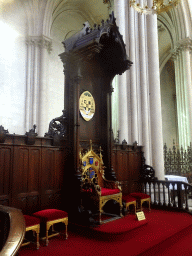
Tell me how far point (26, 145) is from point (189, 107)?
10.6 metres

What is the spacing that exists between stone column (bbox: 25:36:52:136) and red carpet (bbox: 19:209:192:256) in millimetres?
7359

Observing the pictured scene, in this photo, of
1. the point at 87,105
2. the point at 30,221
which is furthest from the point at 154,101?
the point at 30,221

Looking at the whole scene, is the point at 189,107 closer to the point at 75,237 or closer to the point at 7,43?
the point at 7,43

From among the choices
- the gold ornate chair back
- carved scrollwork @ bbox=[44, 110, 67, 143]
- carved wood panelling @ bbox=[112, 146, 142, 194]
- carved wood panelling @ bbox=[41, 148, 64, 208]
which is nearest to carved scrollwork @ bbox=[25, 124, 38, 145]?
carved wood panelling @ bbox=[41, 148, 64, 208]

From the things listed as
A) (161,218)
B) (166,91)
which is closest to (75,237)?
(161,218)

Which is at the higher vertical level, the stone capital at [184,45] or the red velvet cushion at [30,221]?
the stone capital at [184,45]

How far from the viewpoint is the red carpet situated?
3.09m

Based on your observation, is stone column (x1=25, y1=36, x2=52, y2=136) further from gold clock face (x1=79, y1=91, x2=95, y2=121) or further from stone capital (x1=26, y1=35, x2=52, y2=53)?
gold clock face (x1=79, y1=91, x2=95, y2=121)

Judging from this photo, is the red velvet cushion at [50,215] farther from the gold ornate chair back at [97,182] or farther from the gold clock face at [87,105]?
the gold clock face at [87,105]

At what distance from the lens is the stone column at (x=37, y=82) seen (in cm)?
1088

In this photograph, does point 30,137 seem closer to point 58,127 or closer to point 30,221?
point 58,127

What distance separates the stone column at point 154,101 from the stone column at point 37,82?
527 cm

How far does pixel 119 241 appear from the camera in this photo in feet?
11.6

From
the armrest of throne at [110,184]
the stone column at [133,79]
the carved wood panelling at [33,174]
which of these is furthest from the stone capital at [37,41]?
the armrest of throne at [110,184]
